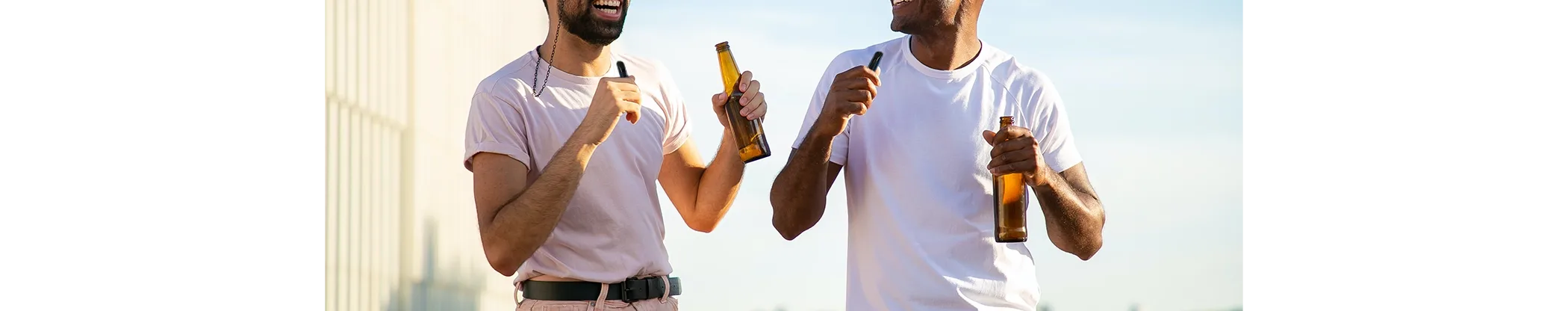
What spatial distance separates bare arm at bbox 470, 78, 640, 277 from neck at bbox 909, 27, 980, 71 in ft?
2.07

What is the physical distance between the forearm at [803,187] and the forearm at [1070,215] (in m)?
0.42

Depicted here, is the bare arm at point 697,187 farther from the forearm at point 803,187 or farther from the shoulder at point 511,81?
the shoulder at point 511,81

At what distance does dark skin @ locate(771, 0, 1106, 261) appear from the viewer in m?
2.77

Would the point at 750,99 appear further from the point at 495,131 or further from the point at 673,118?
the point at 495,131

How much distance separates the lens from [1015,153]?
2.81m

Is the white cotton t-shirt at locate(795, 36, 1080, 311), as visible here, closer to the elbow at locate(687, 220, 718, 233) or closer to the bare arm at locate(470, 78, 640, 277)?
the elbow at locate(687, 220, 718, 233)

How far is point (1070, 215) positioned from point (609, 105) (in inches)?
37.0

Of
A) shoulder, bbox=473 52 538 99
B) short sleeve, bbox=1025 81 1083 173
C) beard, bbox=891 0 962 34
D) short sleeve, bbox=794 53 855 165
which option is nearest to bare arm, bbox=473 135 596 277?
shoulder, bbox=473 52 538 99
